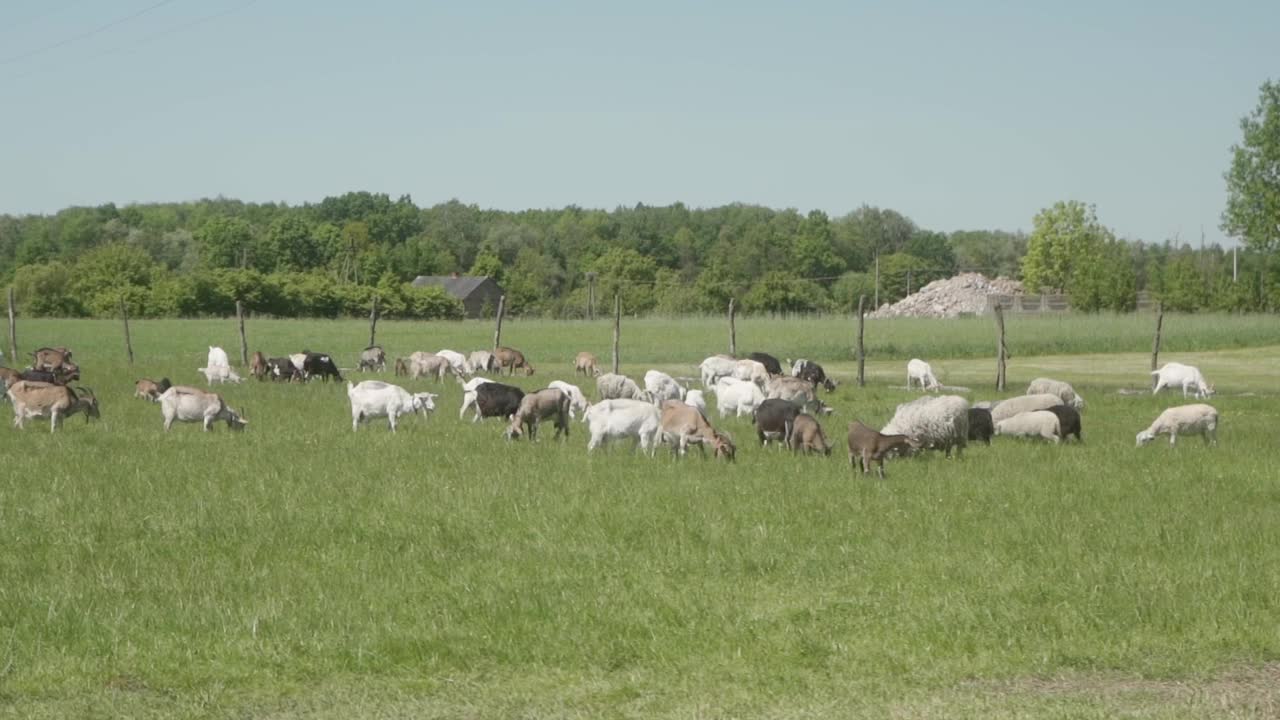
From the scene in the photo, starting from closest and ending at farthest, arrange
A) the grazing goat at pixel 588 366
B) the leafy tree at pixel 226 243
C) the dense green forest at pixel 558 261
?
1. the grazing goat at pixel 588 366
2. the dense green forest at pixel 558 261
3. the leafy tree at pixel 226 243

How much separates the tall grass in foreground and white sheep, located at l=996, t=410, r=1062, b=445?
99.4ft

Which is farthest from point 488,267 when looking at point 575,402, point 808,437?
point 808,437

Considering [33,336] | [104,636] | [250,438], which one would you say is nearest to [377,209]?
[33,336]

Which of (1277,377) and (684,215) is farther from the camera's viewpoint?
(684,215)

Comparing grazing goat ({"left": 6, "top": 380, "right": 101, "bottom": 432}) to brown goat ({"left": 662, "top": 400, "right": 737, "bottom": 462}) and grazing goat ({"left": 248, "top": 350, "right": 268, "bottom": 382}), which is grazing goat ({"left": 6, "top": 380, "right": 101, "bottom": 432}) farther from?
grazing goat ({"left": 248, "top": 350, "right": 268, "bottom": 382})

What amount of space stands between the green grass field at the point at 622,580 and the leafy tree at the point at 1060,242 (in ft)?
352

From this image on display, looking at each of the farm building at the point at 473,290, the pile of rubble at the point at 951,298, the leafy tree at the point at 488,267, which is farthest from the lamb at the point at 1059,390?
the leafy tree at the point at 488,267

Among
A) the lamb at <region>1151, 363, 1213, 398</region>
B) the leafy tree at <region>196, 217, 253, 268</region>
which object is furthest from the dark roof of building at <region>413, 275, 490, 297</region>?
the lamb at <region>1151, 363, 1213, 398</region>

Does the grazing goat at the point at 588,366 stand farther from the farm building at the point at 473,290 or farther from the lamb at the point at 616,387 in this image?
the farm building at the point at 473,290

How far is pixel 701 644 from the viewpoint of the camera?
1144 centimetres

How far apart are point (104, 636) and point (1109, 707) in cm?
742

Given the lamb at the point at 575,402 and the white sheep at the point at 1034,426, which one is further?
the lamb at the point at 575,402

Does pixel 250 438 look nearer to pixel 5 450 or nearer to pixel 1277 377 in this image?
pixel 5 450

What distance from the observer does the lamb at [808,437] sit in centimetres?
2227
